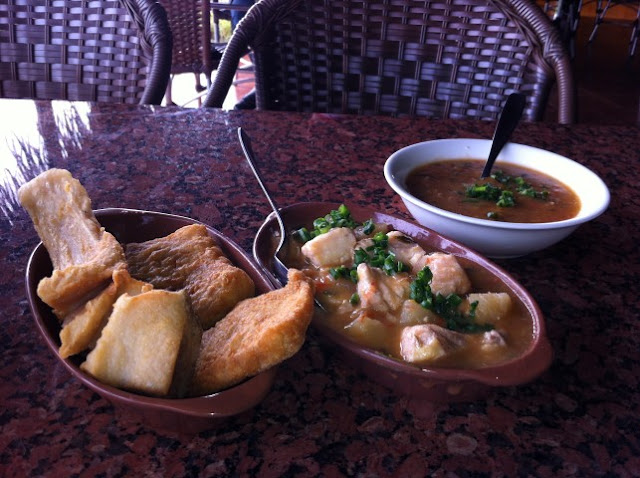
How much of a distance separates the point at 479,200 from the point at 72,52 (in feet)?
5.75

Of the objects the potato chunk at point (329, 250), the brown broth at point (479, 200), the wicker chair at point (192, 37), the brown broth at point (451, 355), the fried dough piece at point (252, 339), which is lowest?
the wicker chair at point (192, 37)

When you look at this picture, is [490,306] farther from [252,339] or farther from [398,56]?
[398,56]

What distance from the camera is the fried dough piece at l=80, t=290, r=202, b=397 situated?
2.13ft

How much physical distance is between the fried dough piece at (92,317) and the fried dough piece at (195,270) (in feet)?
0.31

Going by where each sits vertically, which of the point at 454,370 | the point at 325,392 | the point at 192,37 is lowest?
the point at 192,37

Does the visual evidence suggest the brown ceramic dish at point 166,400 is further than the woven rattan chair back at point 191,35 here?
No

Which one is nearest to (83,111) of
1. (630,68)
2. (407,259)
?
(407,259)

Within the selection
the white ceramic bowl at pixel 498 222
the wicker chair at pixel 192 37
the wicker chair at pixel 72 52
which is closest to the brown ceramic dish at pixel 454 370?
the white ceramic bowl at pixel 498 222

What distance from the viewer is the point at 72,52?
2.17 m

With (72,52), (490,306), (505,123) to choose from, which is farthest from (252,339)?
(72,52)

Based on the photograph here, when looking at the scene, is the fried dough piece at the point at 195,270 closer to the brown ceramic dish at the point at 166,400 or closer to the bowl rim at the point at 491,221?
the brown ceramic dish at the point at 166,400

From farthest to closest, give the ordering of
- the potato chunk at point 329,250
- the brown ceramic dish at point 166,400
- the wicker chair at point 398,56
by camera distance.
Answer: the wicker chair at point 398,56 < the potato chunk at point 329,250 < the brown ceramic dish at point 166,400

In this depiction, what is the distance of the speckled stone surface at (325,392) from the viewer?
71cm

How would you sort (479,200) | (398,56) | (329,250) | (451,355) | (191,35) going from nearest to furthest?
1. (451,355)
2. (329,250)
3. (479,200)
4. (398,56)
5. (191,35)
